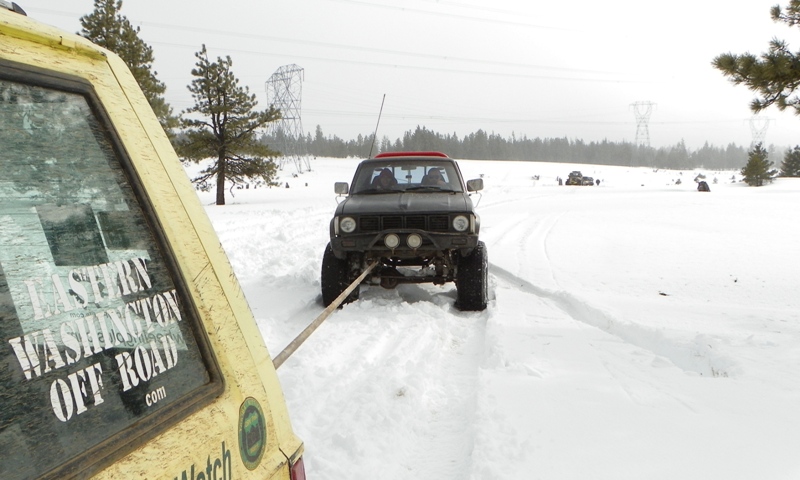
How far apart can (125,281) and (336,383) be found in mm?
2547

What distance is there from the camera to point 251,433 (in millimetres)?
1130

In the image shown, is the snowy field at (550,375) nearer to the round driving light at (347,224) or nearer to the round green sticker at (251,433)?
the round driving light at (347,224)

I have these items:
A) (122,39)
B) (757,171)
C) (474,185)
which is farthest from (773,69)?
(757,171)

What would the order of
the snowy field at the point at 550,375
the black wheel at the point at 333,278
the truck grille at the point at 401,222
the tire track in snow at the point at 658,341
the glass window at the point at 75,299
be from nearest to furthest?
the glass window at the point at 75,299 < the snowy field at the point at 550,375 < the tire track in snow at the point at 658,341 < the truck grille at the point at 401,222 < the black wheel at the point at 333,278

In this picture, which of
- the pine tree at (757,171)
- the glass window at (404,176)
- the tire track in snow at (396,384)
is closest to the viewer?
the tire track in snow at (396,384)

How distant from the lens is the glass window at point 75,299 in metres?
0.79

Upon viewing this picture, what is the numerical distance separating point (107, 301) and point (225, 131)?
26.7 m

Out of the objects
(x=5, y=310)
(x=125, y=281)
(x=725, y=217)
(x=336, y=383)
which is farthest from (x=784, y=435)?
(x=725, y=217)

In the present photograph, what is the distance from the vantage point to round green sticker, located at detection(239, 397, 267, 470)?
3.61 ft

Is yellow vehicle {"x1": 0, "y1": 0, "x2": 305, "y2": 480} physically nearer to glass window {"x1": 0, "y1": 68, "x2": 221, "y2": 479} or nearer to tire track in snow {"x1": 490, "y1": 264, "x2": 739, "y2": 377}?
glass window {"x1": 0, "y1": 68, "x2": 221, "y2": 479}

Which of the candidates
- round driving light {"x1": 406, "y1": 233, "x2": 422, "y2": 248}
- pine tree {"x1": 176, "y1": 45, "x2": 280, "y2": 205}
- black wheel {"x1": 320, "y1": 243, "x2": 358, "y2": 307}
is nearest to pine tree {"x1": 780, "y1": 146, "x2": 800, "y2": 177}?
pine tree {"x1": 176, "y1": 45, "x2": 280, "y2": 205}

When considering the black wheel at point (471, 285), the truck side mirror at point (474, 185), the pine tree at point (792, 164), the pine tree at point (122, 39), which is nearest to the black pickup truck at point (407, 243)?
the black wheel at point (471, 285)

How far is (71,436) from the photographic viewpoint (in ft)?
2.67

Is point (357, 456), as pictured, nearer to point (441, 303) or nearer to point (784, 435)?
point (784, 435)
